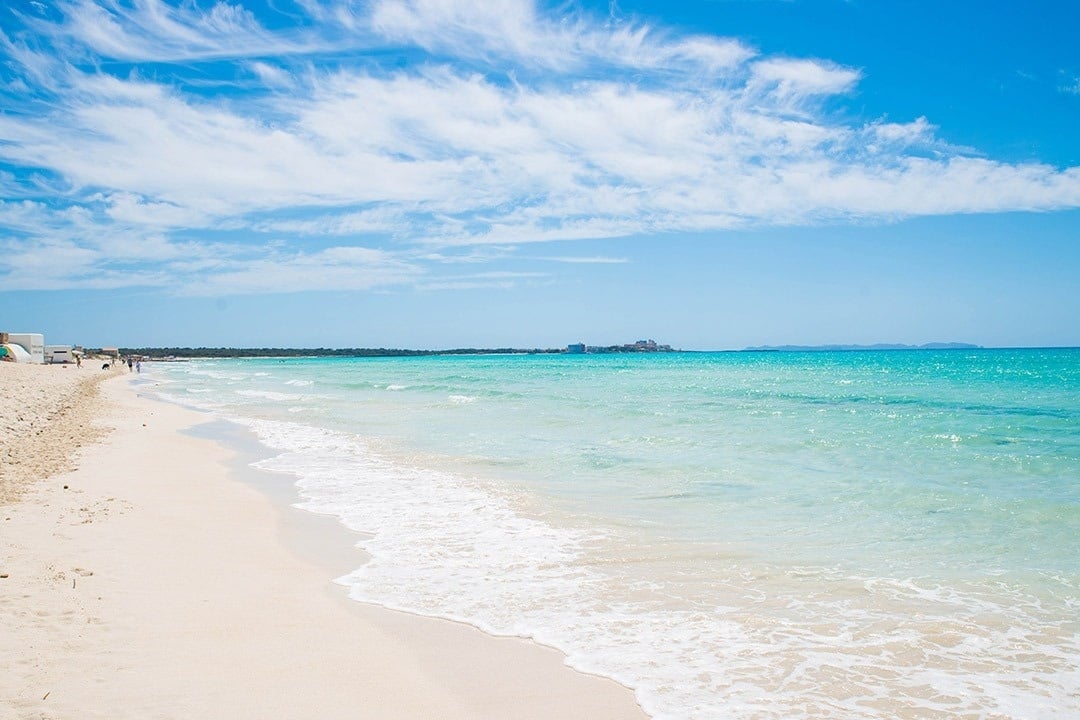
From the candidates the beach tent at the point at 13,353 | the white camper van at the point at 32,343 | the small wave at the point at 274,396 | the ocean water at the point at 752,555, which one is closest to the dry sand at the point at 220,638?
the ocean water at the point at 752,555

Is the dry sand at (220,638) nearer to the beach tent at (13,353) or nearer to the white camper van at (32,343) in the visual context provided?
the beach tent at (13,353)

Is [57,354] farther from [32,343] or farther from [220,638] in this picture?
[220,638]

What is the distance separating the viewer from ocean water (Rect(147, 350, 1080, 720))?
4.54 metres

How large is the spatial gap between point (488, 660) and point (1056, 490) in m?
9.68

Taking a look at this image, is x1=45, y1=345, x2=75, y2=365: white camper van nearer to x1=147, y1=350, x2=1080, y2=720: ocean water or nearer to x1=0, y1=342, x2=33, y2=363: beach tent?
x1=0, y1=342, x2=33, y2=363: beach tent

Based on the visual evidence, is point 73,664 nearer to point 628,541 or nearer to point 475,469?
point 628,541

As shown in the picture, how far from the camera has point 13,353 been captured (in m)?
63.0

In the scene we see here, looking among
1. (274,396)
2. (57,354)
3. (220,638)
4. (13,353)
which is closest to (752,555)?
(220,638)

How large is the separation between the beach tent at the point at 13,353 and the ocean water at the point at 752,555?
5809cm

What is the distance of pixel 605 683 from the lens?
4.43 m

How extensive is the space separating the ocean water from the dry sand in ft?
1.47

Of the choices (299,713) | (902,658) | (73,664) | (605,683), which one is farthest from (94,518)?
(902,658)

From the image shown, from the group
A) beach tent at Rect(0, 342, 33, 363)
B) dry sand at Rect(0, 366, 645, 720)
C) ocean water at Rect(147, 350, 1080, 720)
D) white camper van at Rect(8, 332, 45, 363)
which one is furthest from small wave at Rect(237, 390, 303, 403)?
white camper van at Rect(8, 332, 45, 363)

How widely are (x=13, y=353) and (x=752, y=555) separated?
2915 inches
